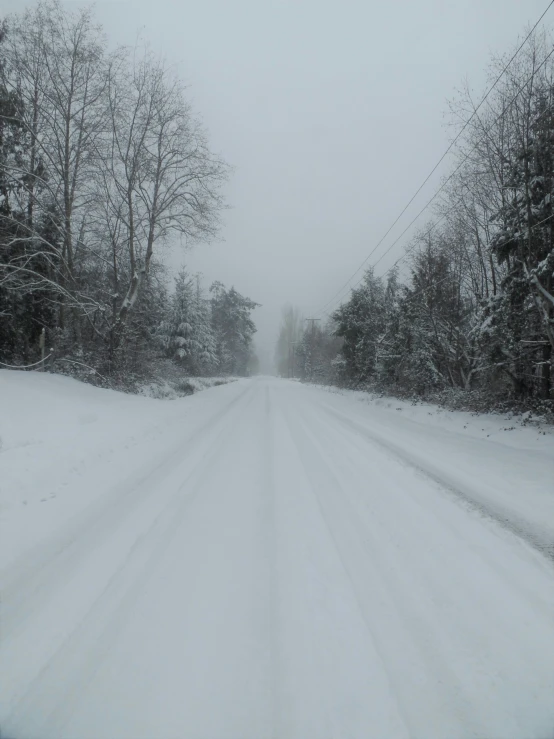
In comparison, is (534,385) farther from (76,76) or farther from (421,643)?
(76,76)

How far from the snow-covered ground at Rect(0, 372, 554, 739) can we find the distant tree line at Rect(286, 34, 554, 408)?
4.93 m

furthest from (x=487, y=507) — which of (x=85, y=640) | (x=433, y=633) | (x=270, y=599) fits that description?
(x=85, y=640)

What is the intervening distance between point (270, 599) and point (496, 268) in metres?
12.7

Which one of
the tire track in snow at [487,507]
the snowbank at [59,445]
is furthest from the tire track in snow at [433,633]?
the snowbank at [59,445]

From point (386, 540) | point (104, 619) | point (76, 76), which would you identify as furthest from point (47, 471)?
point (76, 76)

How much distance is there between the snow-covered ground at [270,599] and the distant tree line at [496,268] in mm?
4930

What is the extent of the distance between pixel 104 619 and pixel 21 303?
12340 millimetres

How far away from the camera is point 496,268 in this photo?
10.8m

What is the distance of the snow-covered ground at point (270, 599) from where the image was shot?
131 cm

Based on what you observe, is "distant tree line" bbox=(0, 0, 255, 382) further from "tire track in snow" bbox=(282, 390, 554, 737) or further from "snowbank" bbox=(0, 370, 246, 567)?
"tire track in snow" bbox=(282, 390, 554, 737)

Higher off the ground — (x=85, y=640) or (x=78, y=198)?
(x=78, y=198)

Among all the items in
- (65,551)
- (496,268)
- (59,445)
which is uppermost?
(496,268)

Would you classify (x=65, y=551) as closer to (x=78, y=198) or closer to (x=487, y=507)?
(x=487, y=507)

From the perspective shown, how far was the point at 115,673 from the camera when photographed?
1431mm
